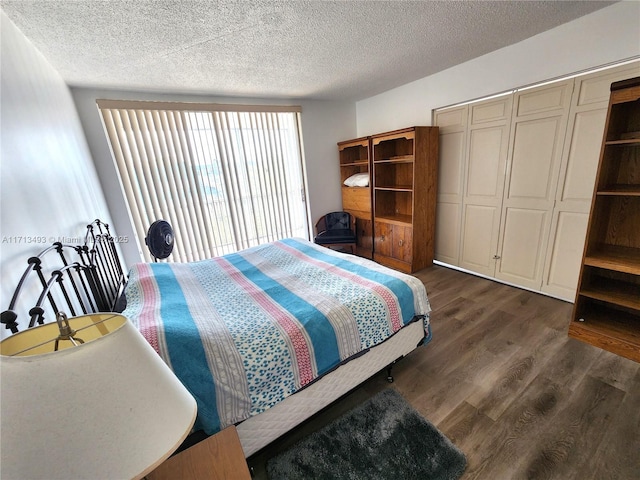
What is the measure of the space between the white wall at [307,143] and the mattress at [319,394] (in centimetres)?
264

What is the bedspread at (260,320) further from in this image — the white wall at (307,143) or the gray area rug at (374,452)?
the white wall at (307,143)

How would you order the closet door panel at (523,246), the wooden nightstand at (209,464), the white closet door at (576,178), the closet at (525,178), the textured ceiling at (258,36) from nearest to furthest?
the wooden nightstand at (209,464) → the textured ceiling at (258,36) → the white closet door at (576,178) → the closet at (525,178) → the closet door panel at (523,246)

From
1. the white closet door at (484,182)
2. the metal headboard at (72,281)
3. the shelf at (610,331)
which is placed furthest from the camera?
the white closet door at (484,182)

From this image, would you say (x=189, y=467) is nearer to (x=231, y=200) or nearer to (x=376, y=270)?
(x=376, y=270)

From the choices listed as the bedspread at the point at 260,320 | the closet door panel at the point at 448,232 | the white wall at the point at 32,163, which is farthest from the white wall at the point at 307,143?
the closet door panel at the point at 448,232

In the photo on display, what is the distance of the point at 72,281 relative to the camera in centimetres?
135

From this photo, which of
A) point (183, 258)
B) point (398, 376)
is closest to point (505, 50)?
point (398, 376)

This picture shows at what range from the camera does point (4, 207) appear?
101 cm

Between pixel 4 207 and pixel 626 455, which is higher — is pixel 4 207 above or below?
above

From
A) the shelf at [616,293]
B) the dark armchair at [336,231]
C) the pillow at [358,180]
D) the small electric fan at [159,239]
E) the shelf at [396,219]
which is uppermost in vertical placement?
the pillow at [358,180]

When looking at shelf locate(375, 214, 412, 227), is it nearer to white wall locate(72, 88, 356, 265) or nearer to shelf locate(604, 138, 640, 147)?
white wall locate(72, 88, 356, 265)

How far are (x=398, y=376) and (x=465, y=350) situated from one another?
624 mm

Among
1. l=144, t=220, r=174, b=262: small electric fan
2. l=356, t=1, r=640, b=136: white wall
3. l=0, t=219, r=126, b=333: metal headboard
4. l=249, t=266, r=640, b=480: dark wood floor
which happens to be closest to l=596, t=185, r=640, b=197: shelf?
l=356, t=1, r=640, b=136: white wall

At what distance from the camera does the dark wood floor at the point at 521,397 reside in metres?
1.32
